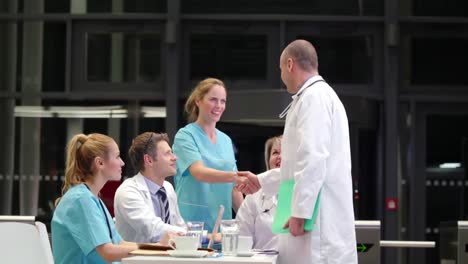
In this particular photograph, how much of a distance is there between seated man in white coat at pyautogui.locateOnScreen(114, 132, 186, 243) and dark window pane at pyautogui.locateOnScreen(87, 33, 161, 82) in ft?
14.4

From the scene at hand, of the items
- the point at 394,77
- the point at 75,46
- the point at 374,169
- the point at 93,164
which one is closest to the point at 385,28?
the point at 394,77

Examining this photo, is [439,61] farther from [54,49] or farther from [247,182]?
[247,182]

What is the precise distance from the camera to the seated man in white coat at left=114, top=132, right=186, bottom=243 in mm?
4545

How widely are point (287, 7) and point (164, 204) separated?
4.86 metres

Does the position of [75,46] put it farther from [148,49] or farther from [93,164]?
[93,164]

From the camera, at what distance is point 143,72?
30.6 ft

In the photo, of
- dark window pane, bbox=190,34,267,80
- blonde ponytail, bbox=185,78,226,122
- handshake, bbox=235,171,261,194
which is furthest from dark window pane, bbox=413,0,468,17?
handshake, bbox=235,171,261,194

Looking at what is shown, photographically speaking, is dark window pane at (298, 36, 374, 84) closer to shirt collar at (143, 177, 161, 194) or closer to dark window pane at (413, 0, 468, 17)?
dark window pane at (413, 0, 468, 17)

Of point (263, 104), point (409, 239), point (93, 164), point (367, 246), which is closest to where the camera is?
point (93, 164)

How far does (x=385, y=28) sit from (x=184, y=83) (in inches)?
75.2

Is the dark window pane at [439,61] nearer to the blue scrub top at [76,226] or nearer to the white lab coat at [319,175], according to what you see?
the white lab coat at [319,175]

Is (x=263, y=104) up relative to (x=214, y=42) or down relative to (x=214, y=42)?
down

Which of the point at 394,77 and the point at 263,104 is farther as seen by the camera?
the point at 394,77

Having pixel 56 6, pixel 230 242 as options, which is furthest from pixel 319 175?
pixel 56 6
